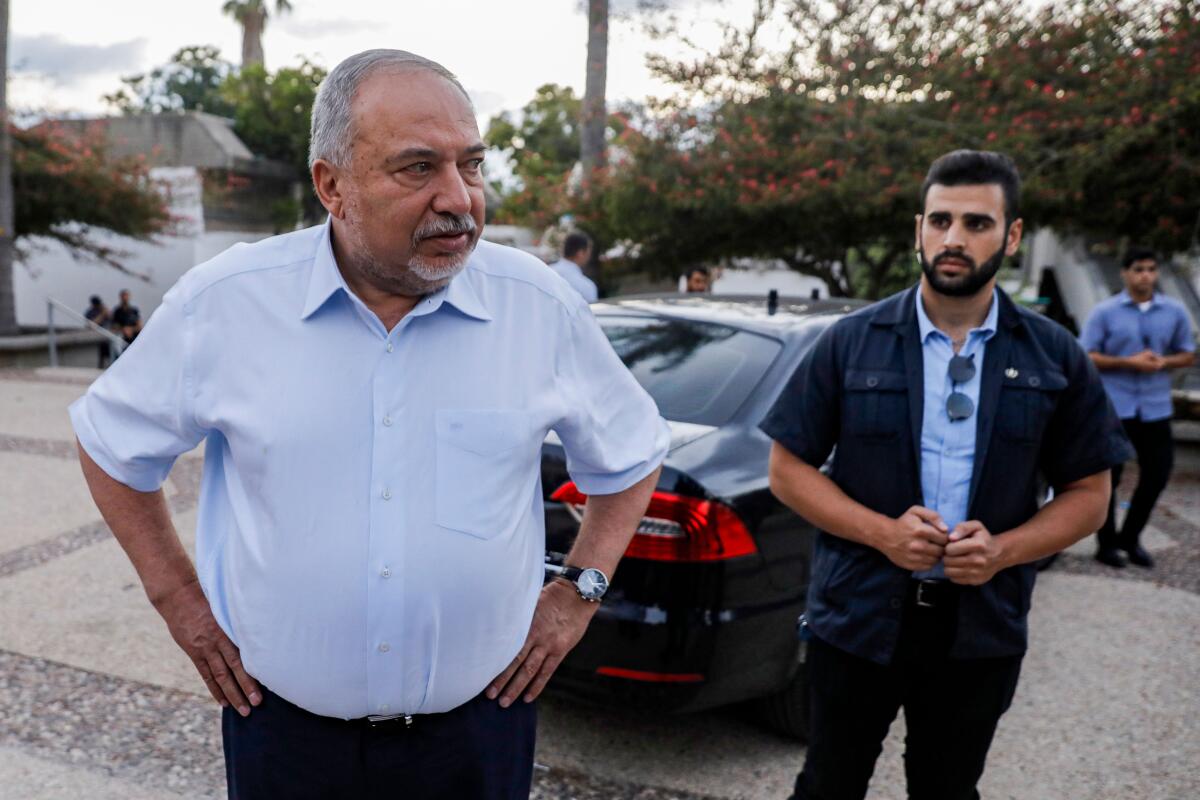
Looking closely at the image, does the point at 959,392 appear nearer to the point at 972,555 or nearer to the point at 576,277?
the point at 972,555

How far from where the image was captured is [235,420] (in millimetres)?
1646

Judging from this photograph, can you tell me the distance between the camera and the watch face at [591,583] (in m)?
1.91

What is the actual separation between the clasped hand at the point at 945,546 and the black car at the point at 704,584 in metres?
0.90

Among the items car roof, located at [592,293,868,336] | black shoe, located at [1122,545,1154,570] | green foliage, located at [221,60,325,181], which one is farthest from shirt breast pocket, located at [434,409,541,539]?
green foliage, located at [221,60,325,181]

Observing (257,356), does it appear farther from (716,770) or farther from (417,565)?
(716,770)

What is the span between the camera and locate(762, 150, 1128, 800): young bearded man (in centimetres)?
223

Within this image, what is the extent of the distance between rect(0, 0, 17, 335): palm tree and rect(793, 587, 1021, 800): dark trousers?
50.5 feet

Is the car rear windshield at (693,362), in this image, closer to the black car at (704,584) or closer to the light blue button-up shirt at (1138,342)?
the black car at (704,584)

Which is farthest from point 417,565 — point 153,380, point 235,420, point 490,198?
point 490,198

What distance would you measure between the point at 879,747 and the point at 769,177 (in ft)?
32.4

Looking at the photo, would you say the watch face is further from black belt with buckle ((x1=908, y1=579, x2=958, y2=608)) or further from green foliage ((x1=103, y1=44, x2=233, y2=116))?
green foliage ((x1=103, y1=44, x2=233, y2=116))

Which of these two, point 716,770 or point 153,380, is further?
point 716,770

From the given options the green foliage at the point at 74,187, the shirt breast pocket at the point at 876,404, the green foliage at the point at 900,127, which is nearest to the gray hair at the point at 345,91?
the shirt breast pocket at the point at 876,404

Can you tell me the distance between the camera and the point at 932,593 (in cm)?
226
